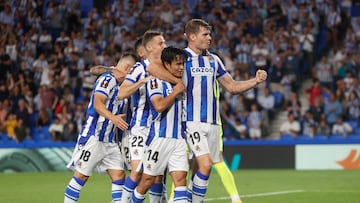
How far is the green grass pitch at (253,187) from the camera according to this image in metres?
14.1

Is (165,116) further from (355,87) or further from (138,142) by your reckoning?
(355,87)

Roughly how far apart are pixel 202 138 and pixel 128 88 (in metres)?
1.02

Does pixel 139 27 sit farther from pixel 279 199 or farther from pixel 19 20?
pixel 279 199

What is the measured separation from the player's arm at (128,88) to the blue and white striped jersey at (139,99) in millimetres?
81

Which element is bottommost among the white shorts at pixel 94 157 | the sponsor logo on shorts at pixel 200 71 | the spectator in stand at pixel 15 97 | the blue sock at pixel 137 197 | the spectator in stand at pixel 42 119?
the spectator in stand at pixel 42 119

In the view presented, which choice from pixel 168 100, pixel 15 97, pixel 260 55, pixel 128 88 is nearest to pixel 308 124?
pixel 260 55

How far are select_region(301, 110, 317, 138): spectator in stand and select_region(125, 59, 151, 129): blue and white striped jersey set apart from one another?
12.4m

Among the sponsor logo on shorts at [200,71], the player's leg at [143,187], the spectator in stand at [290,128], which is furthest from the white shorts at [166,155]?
the spectator in stand at [290,128]

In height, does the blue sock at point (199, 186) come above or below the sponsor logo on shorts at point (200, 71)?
below

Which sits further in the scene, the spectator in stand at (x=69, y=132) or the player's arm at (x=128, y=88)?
the spectator in stand at (x=69, y=132)

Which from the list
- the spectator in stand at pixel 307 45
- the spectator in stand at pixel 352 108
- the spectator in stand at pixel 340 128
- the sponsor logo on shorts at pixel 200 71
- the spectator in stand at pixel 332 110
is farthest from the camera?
the spectator in stand at pixel 307 45

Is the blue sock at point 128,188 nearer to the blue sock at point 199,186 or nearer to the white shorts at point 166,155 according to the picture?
the blue sock at point 199,186

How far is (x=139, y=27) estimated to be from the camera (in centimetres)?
2656

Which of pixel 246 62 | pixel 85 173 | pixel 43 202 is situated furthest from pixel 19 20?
pixel 85 173
